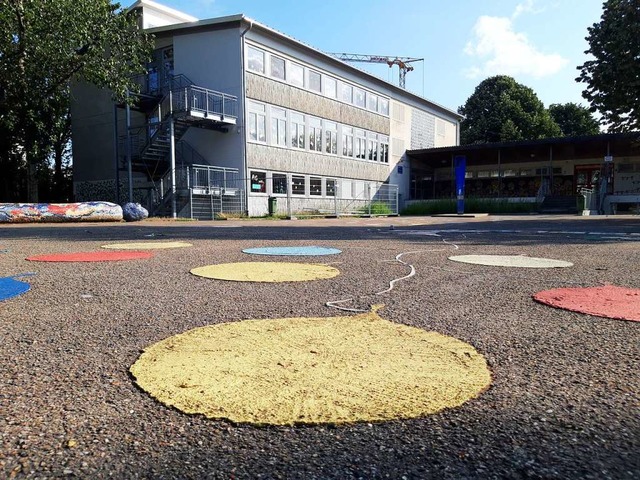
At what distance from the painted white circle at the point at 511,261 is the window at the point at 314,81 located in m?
24.9

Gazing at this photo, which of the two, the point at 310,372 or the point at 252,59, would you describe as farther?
the point at 252,59

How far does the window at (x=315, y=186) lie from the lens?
3053cm

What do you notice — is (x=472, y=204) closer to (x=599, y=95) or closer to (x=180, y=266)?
(x=599, y=95)

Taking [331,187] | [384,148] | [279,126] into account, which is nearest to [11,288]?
[279,126]

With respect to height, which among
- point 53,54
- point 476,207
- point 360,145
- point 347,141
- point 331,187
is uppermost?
point 53,54

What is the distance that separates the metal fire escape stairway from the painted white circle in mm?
18480

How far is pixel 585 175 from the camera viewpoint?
39000 millimetres

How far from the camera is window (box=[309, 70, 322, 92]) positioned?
29.8 metres

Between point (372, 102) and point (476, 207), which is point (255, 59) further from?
point (476, 207)

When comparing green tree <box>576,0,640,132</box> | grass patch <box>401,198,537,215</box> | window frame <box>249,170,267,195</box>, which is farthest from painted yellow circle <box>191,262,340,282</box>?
grass patch <box>401,198,537,215</box>

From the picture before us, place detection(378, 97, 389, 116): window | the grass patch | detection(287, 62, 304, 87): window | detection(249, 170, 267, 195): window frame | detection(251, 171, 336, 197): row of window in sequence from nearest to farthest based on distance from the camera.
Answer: detection(249, 170, 267, 195): window frame
detection(251, 171, 336, 197): row of window
detection(287, 62, 304, 87): window
the grass patch
detection(378, 97, 389, 116): window

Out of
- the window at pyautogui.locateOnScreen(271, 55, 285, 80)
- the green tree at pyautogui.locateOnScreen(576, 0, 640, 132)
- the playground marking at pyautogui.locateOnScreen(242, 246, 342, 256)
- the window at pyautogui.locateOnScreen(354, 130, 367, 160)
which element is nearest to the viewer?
the playground marking at pyautogui.locateOnScreen(242, 246, 342, 256)

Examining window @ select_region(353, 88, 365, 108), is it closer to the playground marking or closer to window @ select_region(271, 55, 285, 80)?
window @ select_region(271, 55, 285, 80)

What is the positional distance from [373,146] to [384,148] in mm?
1517
